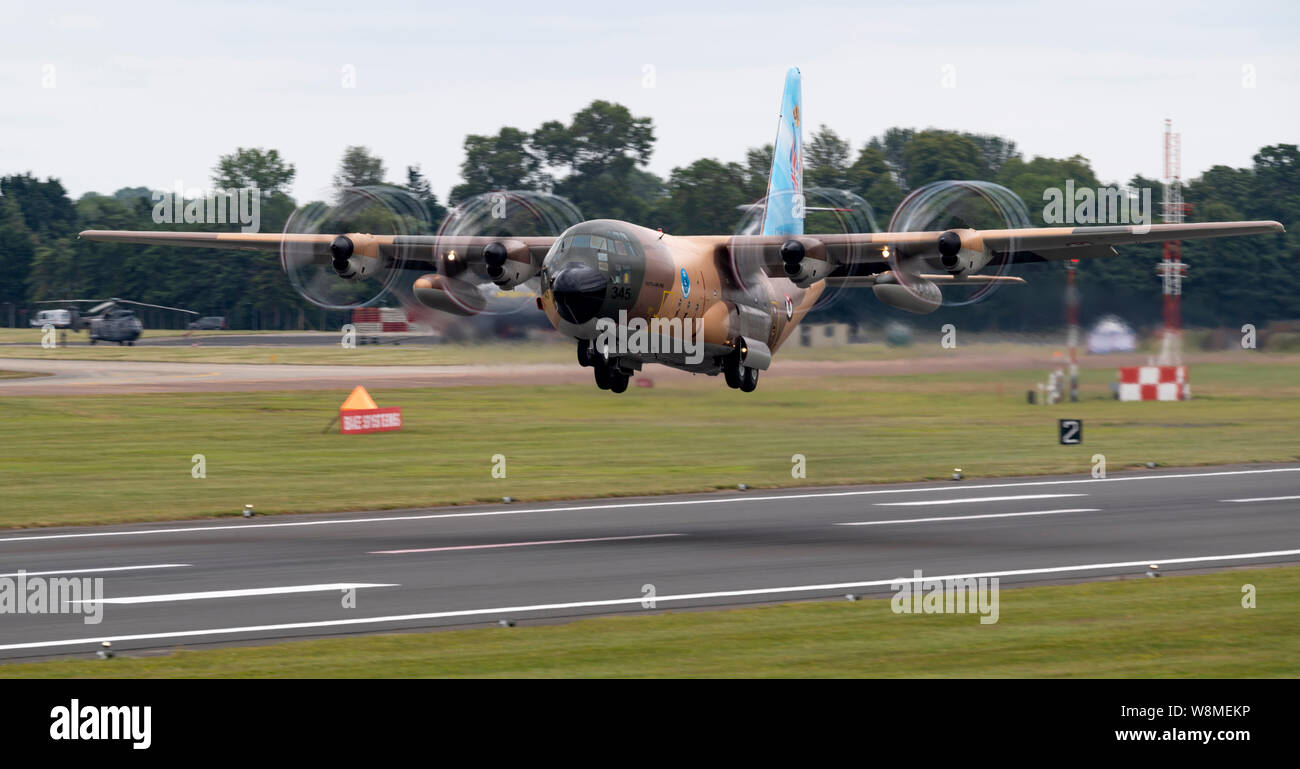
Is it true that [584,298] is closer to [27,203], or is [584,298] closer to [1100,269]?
[1100,269]

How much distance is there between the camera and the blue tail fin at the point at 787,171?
39.9 m

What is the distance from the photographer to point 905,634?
56.6ft

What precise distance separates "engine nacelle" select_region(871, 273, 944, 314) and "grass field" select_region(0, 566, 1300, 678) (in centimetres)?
1561

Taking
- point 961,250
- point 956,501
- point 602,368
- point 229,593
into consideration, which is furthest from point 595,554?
point 961,250

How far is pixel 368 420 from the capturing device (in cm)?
4706

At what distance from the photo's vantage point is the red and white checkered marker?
57312 millimetres

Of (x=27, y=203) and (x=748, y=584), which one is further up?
(x=27, y=203)

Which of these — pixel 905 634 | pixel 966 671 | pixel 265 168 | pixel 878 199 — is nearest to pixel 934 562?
pixel 905 634

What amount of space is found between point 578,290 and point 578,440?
18.0 metres

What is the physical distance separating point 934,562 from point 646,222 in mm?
49237

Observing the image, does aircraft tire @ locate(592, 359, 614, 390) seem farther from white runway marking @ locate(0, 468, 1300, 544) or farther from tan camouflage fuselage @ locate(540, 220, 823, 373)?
white runway marking @ locate(0, 468, 1300, 544)

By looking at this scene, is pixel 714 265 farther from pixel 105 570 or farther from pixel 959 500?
pixel 105 570

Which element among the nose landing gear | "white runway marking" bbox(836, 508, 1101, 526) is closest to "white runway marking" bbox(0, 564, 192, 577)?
the nose landing gear

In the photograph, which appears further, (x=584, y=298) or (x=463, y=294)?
(x=463, y=294)
